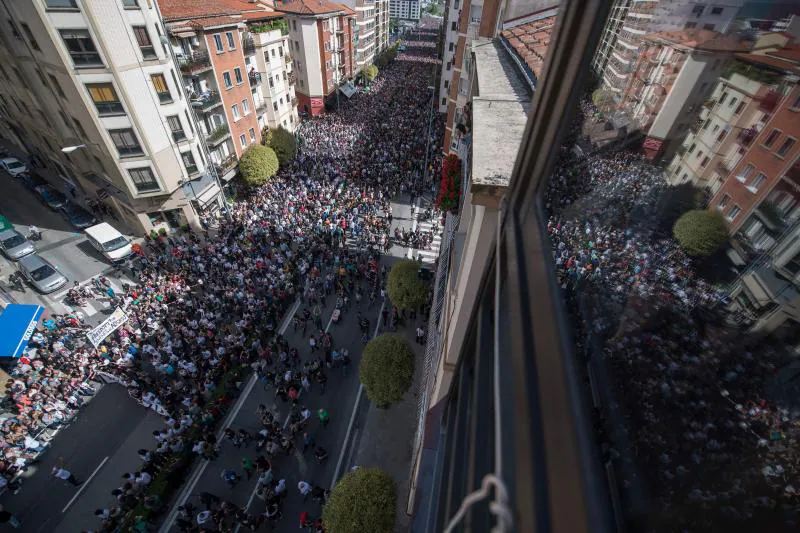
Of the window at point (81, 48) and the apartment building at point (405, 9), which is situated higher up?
the window at point (81, 48)

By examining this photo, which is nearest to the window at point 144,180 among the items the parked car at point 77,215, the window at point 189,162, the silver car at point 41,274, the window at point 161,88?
the window at point 189,162

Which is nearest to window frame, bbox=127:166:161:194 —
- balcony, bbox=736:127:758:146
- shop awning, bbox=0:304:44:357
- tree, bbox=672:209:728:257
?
shop awning, bbox=0:304:44:357

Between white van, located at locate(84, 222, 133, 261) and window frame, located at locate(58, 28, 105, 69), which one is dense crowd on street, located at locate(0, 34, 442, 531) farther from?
window frame, located at locate(58, 28, 105, 69)

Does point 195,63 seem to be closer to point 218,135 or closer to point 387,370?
point 218,135

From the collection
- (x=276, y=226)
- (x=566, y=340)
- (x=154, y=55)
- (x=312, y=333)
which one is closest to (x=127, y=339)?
(x=312, y=333)

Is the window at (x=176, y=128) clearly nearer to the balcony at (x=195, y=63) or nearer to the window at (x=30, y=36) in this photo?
the balcony at (x=195, y=63)

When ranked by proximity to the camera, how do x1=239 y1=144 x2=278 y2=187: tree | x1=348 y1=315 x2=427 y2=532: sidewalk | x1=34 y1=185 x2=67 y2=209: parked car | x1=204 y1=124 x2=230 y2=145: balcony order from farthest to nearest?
x1=239 y1=144 x2=278 y2=187: tree
x1=34 y1=185 x2=67 y2=209: parked car
x1=204 y1=124 x2=230 y2=145: balcony
x1=348 y1=315 x2=427 y2=532: sidewalk
